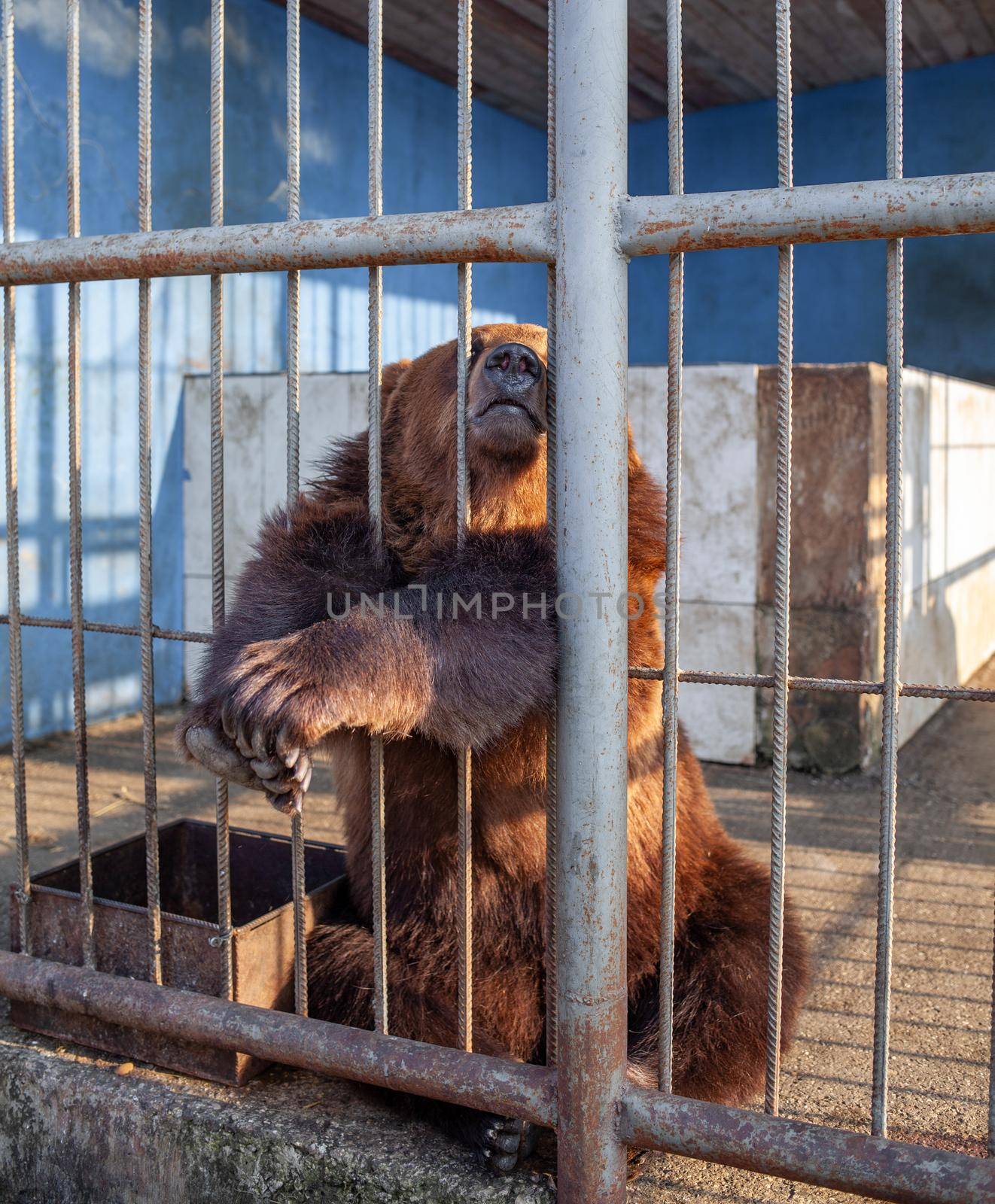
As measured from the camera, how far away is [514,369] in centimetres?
261

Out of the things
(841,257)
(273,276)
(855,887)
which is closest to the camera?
(855,887)

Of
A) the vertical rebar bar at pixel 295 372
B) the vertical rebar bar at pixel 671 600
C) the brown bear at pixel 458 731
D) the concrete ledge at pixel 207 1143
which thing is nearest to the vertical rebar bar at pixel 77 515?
the concrete ledge at pixel 207 1143

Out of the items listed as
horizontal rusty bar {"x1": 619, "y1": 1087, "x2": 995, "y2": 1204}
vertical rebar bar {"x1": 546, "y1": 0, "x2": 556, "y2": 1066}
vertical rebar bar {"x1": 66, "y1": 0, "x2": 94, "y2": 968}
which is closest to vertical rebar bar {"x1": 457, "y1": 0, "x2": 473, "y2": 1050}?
vertical rebar bar {"x1": 546, "y1": 0, "x2": 556, "y2": 1066}

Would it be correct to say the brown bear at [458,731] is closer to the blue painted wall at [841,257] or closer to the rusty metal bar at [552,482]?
the rusty metal bar at [552,482]

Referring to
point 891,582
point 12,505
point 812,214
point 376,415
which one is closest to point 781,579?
point 891,582

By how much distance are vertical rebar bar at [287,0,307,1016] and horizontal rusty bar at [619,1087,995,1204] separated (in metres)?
0.77

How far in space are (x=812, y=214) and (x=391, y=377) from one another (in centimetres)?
170

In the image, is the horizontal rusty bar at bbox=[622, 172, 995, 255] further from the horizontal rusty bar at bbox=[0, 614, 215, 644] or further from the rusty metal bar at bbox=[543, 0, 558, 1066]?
the horizontal rusty bar at bbox=[0, 614, 215, 644]

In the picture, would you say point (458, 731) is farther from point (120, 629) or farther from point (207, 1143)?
point (207, 1143)

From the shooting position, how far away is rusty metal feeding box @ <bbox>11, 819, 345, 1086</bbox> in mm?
2523

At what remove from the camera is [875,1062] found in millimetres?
1950

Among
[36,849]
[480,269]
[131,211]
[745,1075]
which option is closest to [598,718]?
[745,1075]

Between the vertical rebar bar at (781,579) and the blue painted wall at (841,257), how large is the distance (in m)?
9.44

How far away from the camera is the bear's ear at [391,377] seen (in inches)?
128
